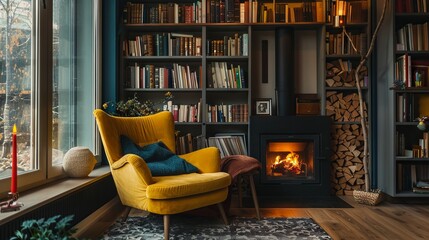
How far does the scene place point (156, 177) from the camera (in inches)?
126

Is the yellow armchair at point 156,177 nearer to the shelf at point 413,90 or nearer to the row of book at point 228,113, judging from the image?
the row of book at point 228,113

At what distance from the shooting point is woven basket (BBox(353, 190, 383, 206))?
401 cm

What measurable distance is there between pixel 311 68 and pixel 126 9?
89.6 inches

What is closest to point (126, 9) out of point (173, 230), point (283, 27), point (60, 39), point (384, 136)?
point (60, 39)

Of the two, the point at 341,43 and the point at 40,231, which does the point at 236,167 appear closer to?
the point at 40,231

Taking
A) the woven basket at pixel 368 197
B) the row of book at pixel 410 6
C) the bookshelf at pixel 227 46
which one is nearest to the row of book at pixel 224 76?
the bookshelf at pixel 227 46

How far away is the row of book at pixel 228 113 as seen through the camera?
14.7ft

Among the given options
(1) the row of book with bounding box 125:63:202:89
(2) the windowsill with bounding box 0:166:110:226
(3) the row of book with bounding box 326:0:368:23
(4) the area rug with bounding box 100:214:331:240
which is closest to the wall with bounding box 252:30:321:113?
(3) the row of book with bounding box 326:0:368:23

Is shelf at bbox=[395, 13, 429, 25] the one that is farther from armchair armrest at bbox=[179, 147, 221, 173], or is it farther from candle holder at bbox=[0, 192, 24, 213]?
candle holder at bbox=[0, 192, 24, 213]

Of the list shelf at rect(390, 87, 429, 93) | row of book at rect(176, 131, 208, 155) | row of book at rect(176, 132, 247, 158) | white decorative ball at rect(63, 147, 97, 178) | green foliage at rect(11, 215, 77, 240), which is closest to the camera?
green foliage at rect(11, 215, 77, 240)

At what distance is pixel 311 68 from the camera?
474cm

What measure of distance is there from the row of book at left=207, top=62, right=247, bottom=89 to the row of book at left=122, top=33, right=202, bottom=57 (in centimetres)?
26

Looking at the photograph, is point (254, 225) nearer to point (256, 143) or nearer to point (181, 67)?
point (256, 143)

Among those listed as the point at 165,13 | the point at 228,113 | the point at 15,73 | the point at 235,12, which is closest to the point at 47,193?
the point at 15,73
